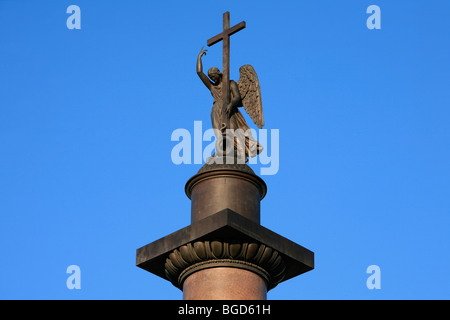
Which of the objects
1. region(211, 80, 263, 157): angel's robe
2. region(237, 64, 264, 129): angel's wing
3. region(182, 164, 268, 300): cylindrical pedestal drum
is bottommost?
region(182, 164, 268, 300): cylindrical pedestal drum

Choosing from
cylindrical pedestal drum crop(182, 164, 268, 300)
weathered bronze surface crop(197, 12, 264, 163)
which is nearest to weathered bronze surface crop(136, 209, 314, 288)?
cylindrical pedestal drum crop(182, 164, 268, 300)

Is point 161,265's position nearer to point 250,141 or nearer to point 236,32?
point 250,141

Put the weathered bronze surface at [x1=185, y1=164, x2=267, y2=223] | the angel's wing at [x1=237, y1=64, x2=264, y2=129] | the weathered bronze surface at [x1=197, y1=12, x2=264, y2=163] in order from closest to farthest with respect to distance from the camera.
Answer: the weathered bronze surface at [x1=185, y1=164, x2=267, y2=223], the weathered bronze surface at [x1=197, y1=12, x2=264, y2=163], the angel's wing at [x1=237, y1=64, x2=264, y2=129]

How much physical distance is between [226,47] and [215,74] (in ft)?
2.00

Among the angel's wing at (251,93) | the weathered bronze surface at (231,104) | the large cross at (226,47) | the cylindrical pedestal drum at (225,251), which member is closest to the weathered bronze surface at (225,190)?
the cylindrical pedestal drum at (225,251)

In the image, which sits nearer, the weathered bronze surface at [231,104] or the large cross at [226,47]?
the weathered bronze surface at [231,104]

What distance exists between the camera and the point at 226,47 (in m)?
17.2

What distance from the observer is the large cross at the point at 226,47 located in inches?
655

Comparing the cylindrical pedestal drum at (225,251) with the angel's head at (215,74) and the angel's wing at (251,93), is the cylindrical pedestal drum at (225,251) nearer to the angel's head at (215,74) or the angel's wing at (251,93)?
the angel's wing at (251,93)

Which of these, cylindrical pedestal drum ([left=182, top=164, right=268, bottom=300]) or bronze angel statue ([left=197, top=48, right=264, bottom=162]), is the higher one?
bronze angel statue ([left=197, top=48, right=264, bottom=162])

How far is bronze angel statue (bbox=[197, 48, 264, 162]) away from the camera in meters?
16.2

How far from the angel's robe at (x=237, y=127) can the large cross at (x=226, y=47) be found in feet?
0.35

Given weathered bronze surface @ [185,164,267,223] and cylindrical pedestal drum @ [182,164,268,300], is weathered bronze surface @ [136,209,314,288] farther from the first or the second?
weathered bronze surface @ [185,164,267,223]

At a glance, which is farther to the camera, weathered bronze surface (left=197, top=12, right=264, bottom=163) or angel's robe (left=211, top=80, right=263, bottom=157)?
angel's robe (left=211, top=80, right=263, bottom=157)
